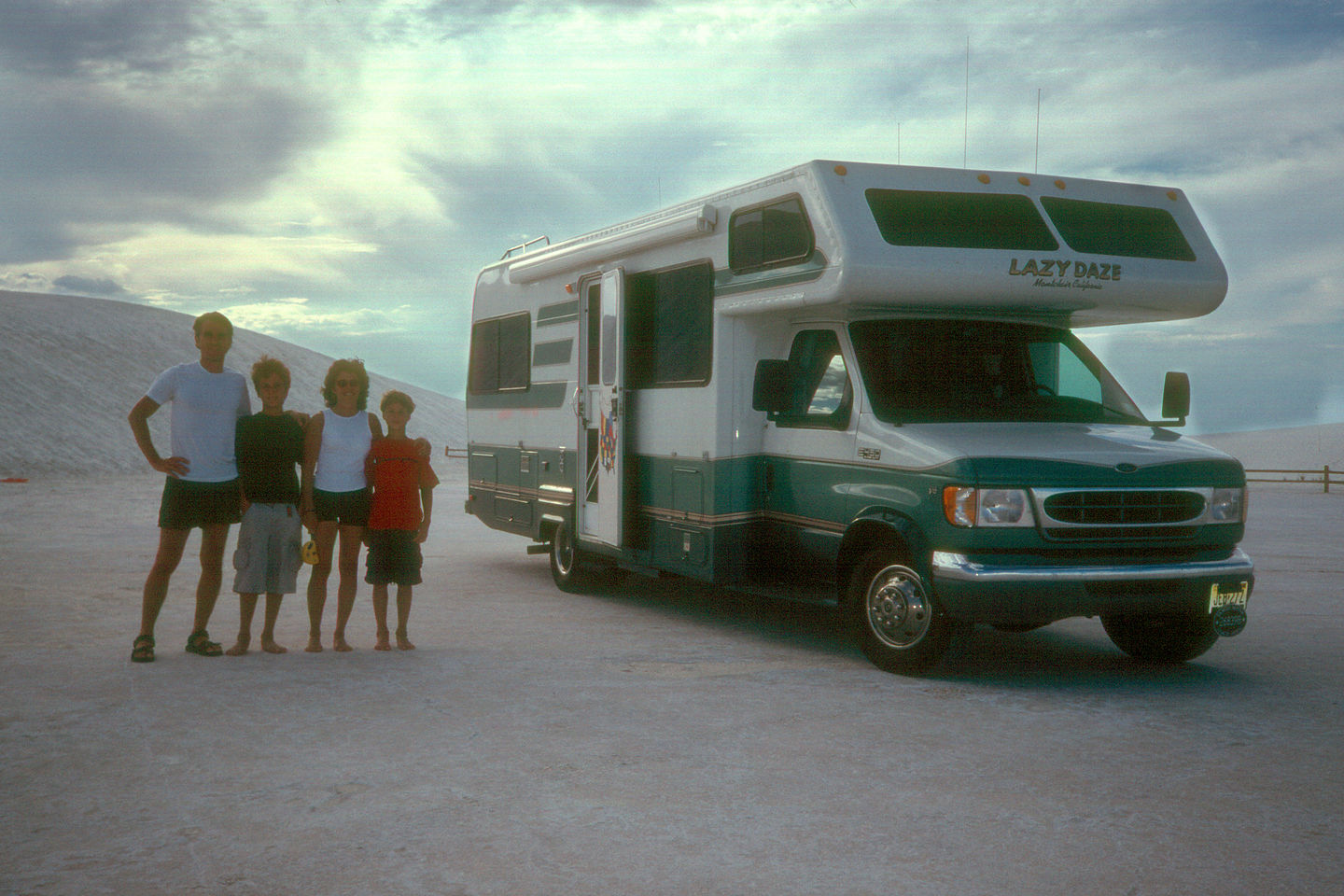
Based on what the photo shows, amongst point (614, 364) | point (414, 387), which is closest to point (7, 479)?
point (614, 364)

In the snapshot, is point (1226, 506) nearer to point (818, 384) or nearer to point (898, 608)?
point (898, 608)

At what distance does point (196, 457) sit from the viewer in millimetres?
7098

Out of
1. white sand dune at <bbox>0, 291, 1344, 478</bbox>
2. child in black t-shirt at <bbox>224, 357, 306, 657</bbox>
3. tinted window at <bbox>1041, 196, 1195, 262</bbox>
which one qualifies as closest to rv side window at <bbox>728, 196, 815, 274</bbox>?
tinted window at <bbox>1041, 196, 1195, 262</bbox>

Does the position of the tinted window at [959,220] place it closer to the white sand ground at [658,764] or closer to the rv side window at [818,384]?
the rv side window at [818,384]

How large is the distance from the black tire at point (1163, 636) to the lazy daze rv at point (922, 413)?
0.02 meters

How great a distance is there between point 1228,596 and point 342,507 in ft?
17.6

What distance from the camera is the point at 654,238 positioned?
358 inches

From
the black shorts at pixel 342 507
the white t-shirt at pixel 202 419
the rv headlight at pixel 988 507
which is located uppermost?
the white t-shirt at pixel 202 419

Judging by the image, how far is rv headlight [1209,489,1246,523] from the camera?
6.90 meters

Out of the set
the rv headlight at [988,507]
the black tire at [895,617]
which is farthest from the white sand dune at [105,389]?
the rv headlight at [988,507]

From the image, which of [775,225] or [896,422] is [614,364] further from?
[896,422]

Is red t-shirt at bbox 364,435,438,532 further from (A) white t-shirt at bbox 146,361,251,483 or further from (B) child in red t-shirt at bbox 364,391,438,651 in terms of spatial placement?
(A) white t-shirt at bbox 146,361,251,483

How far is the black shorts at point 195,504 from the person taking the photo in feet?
23.1

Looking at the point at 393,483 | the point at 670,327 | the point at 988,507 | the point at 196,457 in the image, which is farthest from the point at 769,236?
the point at 196,457
